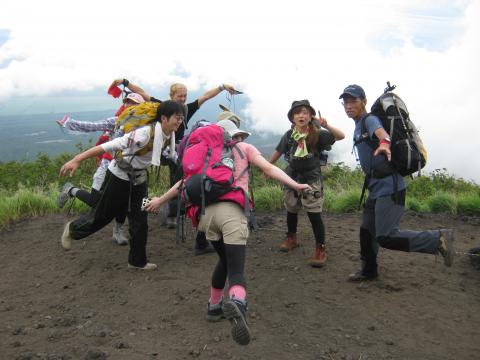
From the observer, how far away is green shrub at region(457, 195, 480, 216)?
862 centimetres

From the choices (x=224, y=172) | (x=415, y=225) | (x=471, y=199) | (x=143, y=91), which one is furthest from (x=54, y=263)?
(x=471, y=199)

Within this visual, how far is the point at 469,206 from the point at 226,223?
6.27 m

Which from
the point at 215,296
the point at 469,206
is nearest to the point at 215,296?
the point at 215,296

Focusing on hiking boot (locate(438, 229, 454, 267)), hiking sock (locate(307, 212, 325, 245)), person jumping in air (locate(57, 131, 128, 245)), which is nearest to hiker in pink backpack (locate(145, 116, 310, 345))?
hiking boot (locate(438, 229, 454, 267))

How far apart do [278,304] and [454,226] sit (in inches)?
163

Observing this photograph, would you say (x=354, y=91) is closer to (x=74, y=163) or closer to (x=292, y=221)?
(x=292, y=221)

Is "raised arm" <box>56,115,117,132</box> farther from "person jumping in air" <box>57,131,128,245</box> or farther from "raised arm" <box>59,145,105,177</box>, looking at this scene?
"raised arm" <box>59,145,105,177</box>

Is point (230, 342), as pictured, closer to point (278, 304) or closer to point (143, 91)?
point (278, 304)

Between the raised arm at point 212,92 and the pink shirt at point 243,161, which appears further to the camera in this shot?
the raised arm at point 212,92

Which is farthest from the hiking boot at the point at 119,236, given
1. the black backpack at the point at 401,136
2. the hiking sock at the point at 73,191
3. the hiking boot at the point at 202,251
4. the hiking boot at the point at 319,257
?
the black backpack at the point at 401,136

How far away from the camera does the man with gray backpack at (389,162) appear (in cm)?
473

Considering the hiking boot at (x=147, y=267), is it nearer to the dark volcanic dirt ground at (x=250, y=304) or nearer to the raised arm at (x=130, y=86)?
the dark volcanic dirt ground at (x=250, y=304)

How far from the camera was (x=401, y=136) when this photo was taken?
4766 mm

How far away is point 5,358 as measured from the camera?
3.95 meters
